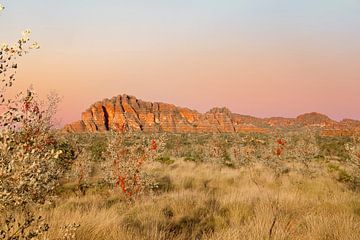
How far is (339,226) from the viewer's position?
5988 mm

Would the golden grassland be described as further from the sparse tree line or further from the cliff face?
the cliff face

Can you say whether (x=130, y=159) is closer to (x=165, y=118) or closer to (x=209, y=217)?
(x=209, y=217)

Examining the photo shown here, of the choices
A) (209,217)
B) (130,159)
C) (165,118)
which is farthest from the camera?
(165,118)

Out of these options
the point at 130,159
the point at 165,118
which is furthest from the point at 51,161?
the point at 165,118

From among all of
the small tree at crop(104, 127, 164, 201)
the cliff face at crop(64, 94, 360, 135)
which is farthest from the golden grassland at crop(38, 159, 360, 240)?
→ the cliff face at crop(64, 94, 360, 135)

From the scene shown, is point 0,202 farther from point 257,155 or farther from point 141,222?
point 257,155

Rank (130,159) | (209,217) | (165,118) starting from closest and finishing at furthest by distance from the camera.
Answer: (209,217)
(130,159)
(165,118)

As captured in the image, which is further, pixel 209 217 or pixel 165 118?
pixel 165 118

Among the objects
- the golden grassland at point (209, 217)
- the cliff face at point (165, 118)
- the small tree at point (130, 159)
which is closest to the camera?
the golden grassland at point (209, 217)

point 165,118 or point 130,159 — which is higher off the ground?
point 165,118

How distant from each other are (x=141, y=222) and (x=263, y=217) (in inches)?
84.7

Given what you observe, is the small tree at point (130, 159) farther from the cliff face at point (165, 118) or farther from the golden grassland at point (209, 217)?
the cliff face at point (165, 118)

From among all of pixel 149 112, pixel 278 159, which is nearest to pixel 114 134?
pixel 278 159

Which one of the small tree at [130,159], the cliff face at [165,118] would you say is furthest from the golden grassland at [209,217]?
the cliff face at [165,118]
